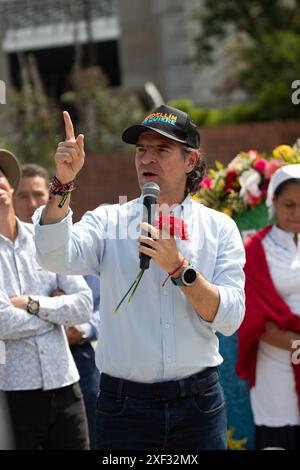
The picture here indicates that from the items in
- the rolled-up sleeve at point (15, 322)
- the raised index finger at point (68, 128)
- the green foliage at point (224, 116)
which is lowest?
the green foliage at point (224, 116)

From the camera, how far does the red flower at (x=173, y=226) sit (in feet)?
9.87

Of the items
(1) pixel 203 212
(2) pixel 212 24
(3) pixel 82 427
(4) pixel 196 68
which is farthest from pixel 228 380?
(4) pixel 196 68

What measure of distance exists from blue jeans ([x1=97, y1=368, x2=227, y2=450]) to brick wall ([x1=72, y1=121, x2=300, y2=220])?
1310 cm

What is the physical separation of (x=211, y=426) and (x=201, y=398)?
12cm

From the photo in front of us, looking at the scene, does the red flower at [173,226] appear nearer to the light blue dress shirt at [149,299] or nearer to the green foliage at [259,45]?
the light blue dress shirt at [149,299]

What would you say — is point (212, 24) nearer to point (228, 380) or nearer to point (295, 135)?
point (295, 135)

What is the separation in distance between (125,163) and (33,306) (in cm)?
1275

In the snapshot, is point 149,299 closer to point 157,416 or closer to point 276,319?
point 157,416

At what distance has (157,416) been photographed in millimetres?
3174

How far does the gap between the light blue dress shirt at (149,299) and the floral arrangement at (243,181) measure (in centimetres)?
160

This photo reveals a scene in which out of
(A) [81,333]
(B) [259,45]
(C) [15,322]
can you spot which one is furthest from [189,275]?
(B) [259,45]

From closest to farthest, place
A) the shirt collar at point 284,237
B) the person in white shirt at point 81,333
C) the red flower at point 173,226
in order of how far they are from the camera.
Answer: the red flower at point 173,226, the shirt collar at point 284,237, the person in white shirt at point 81,333

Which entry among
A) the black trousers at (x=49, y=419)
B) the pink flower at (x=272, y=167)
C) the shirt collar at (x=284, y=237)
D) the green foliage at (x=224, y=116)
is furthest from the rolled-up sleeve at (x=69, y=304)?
the green foliage at (x=224, y=116)

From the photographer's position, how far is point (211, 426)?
3271mm
